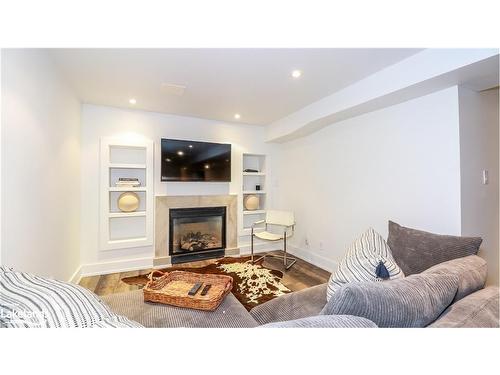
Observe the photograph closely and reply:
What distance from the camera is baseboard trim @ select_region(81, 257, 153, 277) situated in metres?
2.86

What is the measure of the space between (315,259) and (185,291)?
237 cm

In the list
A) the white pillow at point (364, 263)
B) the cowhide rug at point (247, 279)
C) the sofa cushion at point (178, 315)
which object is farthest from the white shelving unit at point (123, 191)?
the white pillow at point (364, 263)

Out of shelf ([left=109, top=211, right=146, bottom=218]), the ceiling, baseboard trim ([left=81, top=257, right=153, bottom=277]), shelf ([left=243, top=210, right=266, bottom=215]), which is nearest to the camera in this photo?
the ceiling

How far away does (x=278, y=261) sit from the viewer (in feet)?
11.3

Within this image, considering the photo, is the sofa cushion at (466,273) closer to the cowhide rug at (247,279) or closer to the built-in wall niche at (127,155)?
the cowhide rug at (247,279)

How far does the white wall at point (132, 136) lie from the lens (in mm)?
2873

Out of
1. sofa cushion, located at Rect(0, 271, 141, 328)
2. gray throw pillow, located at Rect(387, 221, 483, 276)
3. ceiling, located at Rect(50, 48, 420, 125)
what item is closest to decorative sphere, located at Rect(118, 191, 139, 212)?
ceiling, located at Rect(50, 48, 420, 125)

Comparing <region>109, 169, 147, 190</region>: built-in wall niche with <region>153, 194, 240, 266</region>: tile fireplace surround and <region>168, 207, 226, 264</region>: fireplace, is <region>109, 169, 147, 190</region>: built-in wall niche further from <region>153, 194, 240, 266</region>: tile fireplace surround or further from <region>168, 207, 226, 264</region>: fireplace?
<region>168, 207, 226, 264</region>: fireplace

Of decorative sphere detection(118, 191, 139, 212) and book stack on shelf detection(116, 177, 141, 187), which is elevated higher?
book stack on shelf detection(116, 177, 141, 187)

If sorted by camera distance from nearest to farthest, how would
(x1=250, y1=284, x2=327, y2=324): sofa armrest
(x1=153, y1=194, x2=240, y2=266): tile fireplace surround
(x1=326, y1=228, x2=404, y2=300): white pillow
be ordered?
(x1=326, y1=228, x2=404, y2=300): white pillow → (x1=250, y1=284, x2=327, y2=324): sofa armrest → (x1=153, y1=194, x2=240, y2=266): tile fireplace surround

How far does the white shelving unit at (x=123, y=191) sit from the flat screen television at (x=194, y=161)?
0.25 meters

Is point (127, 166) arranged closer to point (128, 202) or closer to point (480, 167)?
point (128, 202)

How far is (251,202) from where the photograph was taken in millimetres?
3896

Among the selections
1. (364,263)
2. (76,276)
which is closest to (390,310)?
(364,263)
